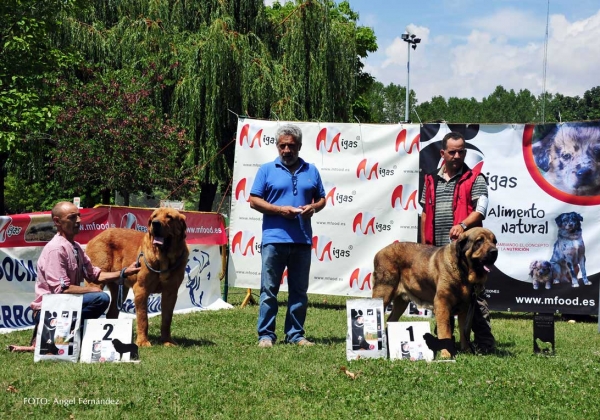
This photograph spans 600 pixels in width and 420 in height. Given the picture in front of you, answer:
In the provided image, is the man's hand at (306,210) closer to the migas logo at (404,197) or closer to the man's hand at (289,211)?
the man's hand at (289,211)

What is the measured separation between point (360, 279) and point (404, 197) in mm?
1445

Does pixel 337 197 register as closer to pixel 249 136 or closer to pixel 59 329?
pixel 249 136

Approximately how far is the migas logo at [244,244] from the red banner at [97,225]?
10.7 inches

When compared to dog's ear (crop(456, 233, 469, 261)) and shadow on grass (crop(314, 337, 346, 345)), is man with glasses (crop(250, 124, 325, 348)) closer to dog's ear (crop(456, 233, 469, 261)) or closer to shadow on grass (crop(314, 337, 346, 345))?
shadow on grass (crop(314, 337, 346, 345))

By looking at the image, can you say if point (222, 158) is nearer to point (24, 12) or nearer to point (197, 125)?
point (197, 125)

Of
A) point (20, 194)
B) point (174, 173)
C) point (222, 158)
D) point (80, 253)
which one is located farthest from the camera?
point (20, 194)

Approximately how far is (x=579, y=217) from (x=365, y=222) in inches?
123

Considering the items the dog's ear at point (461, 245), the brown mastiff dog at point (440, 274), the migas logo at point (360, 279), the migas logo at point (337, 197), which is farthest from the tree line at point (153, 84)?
the dog's ear at point (461, 245)

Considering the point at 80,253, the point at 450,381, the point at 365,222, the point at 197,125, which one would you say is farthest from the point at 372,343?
the point at 197,125

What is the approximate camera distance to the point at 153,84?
1962cm

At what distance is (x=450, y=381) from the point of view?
17.6 feet

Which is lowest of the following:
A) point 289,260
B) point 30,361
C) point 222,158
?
point 30,361

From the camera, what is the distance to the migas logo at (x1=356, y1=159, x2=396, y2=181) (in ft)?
35.9

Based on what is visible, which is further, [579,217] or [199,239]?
[199,239]
